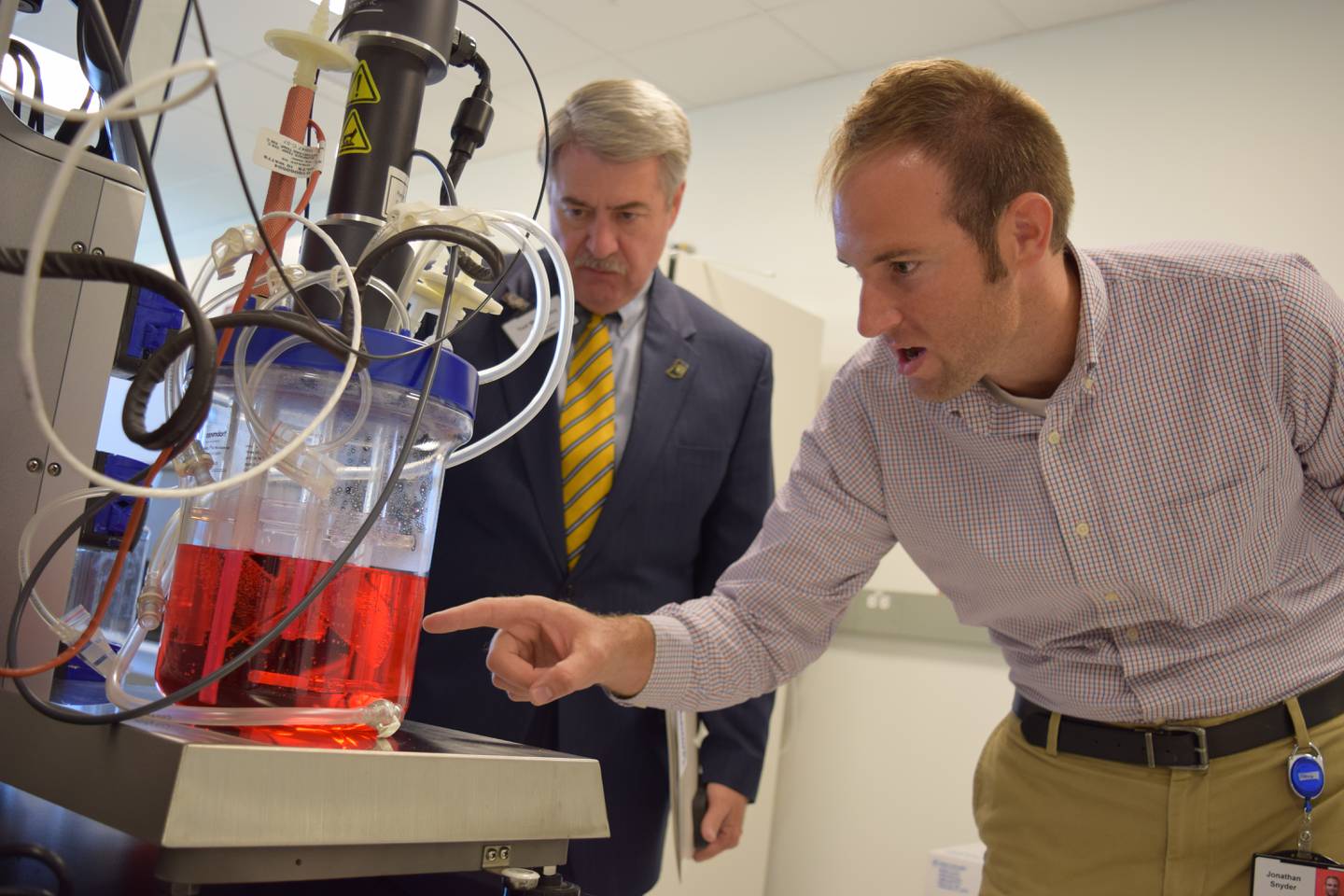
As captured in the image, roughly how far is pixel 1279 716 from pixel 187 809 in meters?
1.13

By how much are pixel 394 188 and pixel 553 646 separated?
18.8 inches

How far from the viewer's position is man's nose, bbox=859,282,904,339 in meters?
1.24

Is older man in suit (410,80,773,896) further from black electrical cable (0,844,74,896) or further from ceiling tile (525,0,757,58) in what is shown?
ceiling tile (525,0,757,58)

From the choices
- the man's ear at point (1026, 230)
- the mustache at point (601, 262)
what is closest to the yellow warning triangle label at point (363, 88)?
the man's ear at point (1026, 230)

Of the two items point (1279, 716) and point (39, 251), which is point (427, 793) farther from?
point (1279, 716)

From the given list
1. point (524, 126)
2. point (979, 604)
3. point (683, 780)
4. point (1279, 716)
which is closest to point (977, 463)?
point (979, 604)

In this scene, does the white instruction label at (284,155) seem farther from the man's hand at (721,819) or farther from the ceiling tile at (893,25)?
the ceiling tile at (893,25)

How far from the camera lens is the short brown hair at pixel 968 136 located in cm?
125

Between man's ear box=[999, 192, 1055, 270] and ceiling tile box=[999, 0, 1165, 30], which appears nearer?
man's ear box=[999, 192, 1055, 270]

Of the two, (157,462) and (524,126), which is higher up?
(524,126)

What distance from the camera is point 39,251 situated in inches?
16.3

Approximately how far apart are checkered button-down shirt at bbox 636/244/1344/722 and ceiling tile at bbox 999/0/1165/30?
7.20 ft

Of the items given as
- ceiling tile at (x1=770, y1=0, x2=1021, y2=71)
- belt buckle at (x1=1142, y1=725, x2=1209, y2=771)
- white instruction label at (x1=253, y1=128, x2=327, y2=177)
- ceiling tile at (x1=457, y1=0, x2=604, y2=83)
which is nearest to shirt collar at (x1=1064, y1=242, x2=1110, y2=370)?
belt buckle at (x1=1142, y1=725, x2=1209, y2=771)

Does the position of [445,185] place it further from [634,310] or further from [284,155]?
[634,310]
